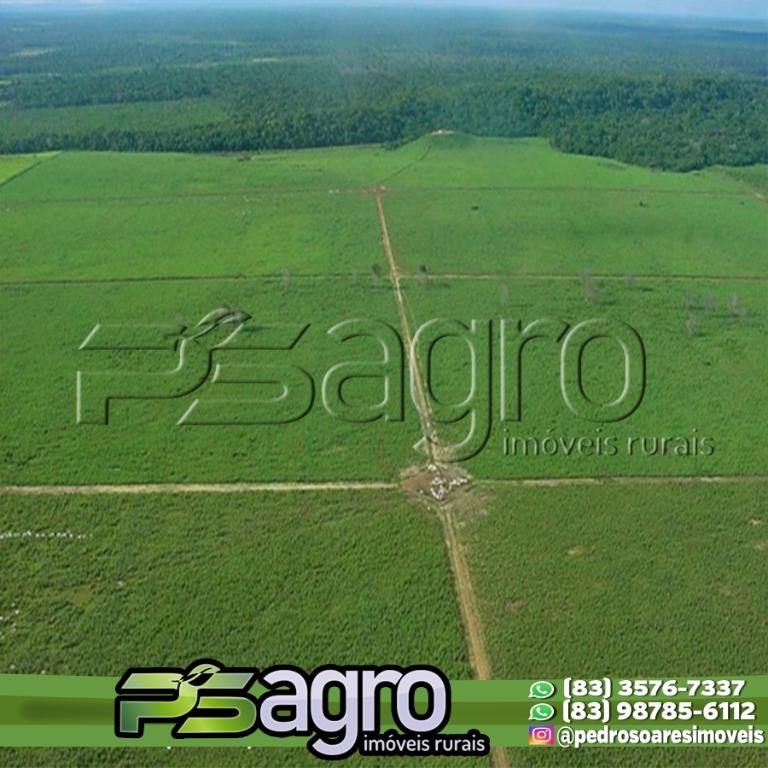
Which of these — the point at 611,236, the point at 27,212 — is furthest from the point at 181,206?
the point at 611,236

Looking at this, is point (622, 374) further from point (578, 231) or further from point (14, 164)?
point (14, 164)

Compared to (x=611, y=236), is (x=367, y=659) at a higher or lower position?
lower

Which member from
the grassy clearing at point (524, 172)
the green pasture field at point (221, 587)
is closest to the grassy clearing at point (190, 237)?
the grassy clearing at point (524, 172)

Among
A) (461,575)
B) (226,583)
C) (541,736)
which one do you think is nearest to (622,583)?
(461,575)

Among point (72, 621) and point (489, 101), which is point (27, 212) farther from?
point (489, 101)

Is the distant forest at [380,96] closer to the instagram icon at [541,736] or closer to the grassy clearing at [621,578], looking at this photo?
the grassy clearing at [621,578]

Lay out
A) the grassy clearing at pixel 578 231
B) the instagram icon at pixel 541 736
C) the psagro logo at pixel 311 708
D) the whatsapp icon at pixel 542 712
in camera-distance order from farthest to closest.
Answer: the grassy clearing at pixel 578 231
the whatsapp icon at pixel 542 712
the instagram icon at pixel 541 736
the psagro logo at pixel 311 708
